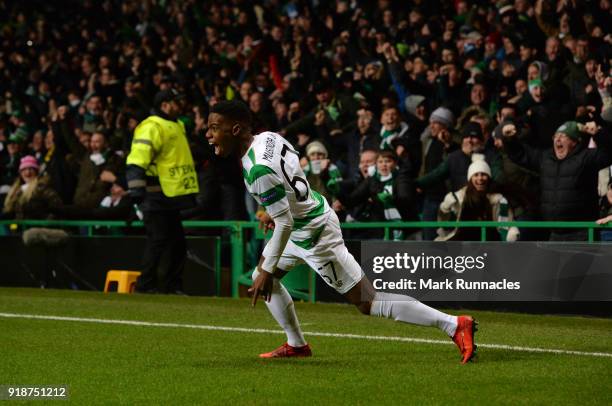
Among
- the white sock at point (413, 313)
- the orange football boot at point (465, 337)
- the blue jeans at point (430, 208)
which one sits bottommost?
the orange football boot at point (465, 337)

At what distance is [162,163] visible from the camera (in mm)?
13898

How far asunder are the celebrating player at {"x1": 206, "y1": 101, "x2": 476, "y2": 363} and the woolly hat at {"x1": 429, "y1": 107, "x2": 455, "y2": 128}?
6.00 m

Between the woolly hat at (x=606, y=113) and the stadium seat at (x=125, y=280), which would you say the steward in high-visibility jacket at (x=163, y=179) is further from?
the woolly hat at (x=606, y=113)

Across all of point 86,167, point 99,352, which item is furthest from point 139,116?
point 99,352

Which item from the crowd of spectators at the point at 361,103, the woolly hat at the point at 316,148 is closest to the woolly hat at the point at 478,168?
the crowd of spectators at the point at 361,103

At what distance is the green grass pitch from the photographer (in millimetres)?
6547

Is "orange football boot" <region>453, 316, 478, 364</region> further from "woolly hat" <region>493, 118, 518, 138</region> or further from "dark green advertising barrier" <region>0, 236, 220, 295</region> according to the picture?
"dark green advertising barrier" <region>0, 236, 220, 295</region>

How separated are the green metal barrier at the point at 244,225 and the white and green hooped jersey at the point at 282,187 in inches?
167

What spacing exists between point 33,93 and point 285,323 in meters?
17.1

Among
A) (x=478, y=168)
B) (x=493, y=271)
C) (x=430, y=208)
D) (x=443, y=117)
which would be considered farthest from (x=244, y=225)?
(x=493, y=271)

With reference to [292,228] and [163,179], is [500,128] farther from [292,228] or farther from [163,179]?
[292,228]

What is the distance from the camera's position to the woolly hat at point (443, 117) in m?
13.8

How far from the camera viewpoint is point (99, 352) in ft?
28.6

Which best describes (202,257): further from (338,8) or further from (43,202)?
(338,8)
